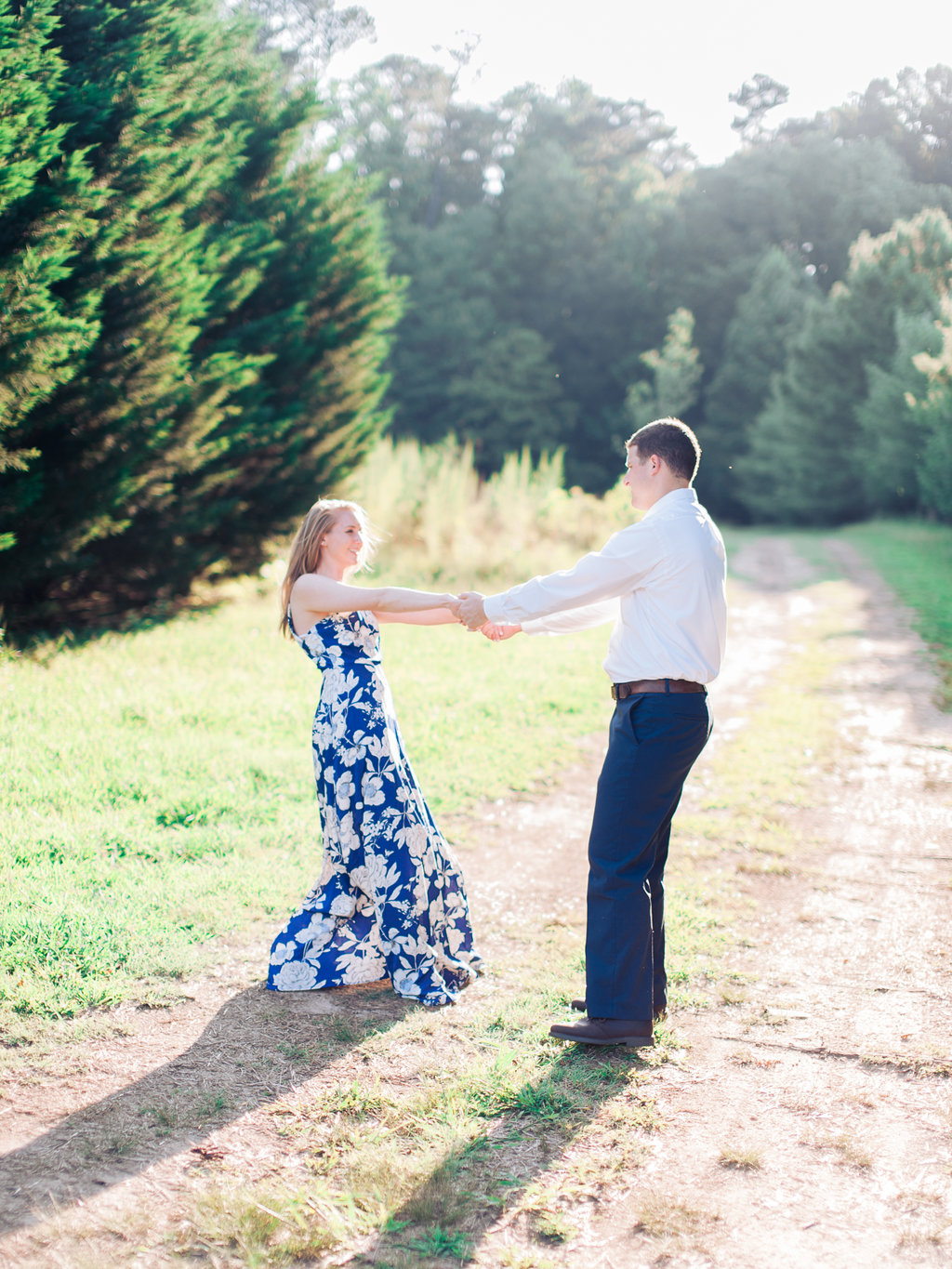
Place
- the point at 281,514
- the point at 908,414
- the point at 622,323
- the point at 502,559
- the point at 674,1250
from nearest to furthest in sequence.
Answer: the point at 674,1250
the point at 281,514
the point at 502,559
the point at 908,414
the point at 622,323

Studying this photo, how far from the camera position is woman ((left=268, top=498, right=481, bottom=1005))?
4.04 m

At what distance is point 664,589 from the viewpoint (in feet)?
11.4

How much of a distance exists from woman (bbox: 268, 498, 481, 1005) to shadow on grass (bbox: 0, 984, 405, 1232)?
0.14m

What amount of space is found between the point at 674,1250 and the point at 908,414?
3102 cm

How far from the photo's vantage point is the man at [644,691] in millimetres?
3463

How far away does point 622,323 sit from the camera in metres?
47.4

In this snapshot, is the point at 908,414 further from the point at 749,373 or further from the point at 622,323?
the point at 622,323

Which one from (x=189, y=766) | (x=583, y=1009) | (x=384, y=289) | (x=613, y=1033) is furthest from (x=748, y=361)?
(x=613, y=1033)

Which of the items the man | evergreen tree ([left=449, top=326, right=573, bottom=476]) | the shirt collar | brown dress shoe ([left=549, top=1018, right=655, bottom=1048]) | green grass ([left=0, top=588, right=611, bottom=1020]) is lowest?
brown dress shoe ([left=549, top=1018, right=655, bottom=1048])

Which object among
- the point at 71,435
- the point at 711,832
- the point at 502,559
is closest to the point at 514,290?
the point at 502,559

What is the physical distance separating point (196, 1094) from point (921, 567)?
749 inches

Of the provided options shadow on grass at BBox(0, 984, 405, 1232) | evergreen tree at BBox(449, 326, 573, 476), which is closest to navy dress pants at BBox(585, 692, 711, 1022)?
shadow on grass at BBox(0, 984, 405, 1232)

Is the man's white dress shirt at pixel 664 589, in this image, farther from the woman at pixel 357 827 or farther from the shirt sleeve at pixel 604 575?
the woman at pixel 357 827

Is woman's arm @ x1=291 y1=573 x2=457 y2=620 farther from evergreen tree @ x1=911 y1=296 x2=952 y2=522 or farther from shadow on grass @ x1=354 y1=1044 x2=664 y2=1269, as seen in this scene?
evergreen tree @ x1=911 y1=296 x2=952 y2=522
